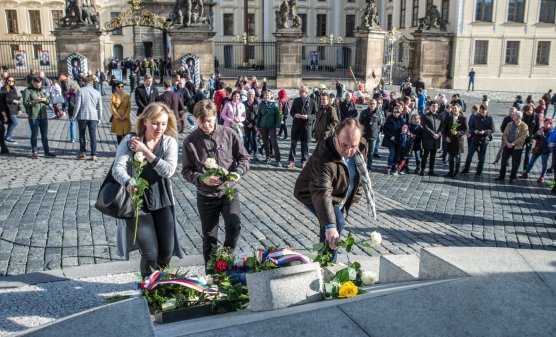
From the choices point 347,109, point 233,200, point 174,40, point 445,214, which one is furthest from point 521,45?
point 233,200

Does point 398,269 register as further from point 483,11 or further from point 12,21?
point 12,21

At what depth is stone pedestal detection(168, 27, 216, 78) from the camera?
2512cm

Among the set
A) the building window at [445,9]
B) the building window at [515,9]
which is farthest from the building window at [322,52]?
the building window at [515,9]

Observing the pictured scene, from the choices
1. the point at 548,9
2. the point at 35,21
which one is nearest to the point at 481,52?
the point at 548,9

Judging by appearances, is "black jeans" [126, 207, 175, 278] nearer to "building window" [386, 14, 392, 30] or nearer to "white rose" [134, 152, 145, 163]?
"white rose" [134, 152, 145, 163]

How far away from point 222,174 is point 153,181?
0.63m

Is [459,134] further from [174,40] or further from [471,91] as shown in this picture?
[471,91]

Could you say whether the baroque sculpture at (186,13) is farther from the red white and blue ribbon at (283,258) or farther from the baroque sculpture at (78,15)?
the red white and blue ribbon at (283,258)

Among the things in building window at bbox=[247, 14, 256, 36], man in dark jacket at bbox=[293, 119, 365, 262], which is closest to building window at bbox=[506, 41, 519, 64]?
building window at bbox=[247, 14, 256, 36]

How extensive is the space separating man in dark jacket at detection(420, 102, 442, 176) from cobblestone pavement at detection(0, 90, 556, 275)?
0.44 meters

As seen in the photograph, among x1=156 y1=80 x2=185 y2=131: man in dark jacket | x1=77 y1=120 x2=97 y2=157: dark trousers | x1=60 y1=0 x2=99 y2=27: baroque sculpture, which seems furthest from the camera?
x1=60 y1=0 x2=99 y2=27: baroque sculpture

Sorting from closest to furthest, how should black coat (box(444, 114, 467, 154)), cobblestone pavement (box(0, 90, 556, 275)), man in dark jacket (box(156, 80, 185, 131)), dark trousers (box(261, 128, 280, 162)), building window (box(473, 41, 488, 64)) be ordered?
cobblestone pavement (box(0, 90, 556, 275)) → dark trousers (box(261, 128, 280, 162)) → black coat (box(444, 114, 467, 154)) → man in dark jacket (box(156, 80, 185, 131)) → building window (box(473, 41, 488, 64))

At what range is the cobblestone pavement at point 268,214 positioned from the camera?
7121mm

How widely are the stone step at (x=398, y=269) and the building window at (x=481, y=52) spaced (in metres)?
33.7
